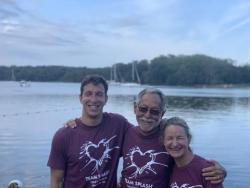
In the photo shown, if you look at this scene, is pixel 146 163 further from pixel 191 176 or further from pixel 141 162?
pixel 191 176

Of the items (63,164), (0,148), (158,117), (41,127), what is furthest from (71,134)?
(41,127)

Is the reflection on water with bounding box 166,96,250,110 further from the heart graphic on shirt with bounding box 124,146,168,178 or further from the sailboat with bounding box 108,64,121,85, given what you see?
the sailboat with bounding box 108,64,121,85

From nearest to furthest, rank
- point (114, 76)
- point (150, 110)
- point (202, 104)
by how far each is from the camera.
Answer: point (150, 110)
point (202, 104)
point (114, 76)

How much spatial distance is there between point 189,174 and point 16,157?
1353 centimetres

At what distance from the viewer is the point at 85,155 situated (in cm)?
455

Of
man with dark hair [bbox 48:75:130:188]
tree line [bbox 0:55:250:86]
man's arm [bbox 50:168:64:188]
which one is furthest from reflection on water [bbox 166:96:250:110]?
tree line [bbox 0:55:250:86]

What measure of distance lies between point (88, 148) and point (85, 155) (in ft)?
0.26

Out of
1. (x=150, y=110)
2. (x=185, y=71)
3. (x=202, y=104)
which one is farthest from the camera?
(x=185, y=71)

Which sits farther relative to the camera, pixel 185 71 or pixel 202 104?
pixel 185 71

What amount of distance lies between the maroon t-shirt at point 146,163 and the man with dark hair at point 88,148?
19 cm

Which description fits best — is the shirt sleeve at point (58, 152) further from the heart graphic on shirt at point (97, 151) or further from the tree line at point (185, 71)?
the tree line at point (185, 71)

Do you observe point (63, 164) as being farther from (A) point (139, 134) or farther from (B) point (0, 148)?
(B) point (0, 148)

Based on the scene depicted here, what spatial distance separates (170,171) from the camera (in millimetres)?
4531

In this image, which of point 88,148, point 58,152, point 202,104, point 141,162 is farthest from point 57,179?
point 202,104
